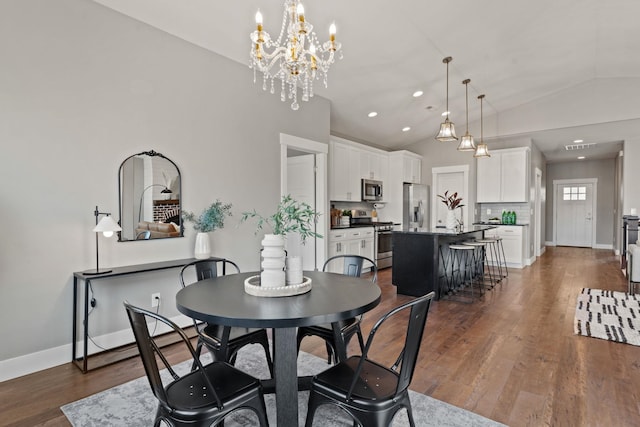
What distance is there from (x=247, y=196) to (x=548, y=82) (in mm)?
5729

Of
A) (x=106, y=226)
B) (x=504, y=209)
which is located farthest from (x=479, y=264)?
(x=106, y=226)

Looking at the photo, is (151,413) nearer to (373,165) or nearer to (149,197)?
(149,197)

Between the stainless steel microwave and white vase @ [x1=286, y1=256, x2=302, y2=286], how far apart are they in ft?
16.0

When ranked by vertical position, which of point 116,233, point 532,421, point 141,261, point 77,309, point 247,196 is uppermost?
point 247,196

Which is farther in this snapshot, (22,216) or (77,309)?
(77,309)

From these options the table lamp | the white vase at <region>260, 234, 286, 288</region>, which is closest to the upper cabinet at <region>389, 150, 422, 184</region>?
the table lamp

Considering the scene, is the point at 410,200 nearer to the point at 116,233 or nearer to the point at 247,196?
the point at 247,196

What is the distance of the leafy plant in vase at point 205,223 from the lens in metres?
3.42

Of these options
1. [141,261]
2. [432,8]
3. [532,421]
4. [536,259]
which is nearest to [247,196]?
[141,261]

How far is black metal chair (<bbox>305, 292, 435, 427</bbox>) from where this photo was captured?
1445 mm

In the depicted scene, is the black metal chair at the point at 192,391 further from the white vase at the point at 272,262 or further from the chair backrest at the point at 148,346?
the white vase at the point at 272,262

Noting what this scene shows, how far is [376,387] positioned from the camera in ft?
5.09

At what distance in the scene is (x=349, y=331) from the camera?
2205 millimetres

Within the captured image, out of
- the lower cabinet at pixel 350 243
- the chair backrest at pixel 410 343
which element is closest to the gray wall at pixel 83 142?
the lower cabinet at pixel 350 243
